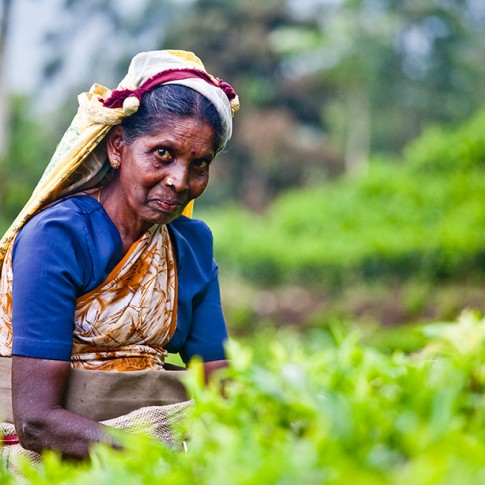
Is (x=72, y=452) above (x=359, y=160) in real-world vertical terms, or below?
below

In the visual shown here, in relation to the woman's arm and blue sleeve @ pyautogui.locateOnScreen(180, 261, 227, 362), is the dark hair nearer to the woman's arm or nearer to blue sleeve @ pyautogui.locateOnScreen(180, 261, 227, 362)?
blue sleeve @ pyautogui.locateOnScreen(180, 261, 227, 362)

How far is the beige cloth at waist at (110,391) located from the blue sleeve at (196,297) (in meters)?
0.17

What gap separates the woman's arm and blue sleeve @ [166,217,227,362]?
1.62 feet

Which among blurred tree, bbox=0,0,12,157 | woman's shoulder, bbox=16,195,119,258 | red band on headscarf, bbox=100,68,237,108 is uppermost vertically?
blurred tree, bbox=0,0,12,157

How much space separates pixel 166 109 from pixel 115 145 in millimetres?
170

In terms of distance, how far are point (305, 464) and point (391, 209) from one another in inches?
530

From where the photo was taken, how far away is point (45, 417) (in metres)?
1.92

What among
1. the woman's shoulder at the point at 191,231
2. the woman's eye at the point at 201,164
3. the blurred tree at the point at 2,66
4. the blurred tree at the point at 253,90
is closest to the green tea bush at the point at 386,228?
the blurred tree at the point at 2,66

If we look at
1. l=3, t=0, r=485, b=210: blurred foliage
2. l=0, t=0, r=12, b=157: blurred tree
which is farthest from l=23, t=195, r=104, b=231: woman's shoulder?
l=3, t=0, r=485, b=210: blurred foliage

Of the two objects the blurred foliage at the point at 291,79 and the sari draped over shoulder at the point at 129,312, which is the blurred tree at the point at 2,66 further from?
the sari draped over shoulder at the point at 129,312

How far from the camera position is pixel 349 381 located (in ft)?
3.92

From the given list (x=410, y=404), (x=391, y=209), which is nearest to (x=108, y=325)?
(x=410, y=404)

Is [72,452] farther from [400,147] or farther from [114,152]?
[400,147]

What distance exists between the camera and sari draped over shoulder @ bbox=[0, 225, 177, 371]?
2152mm
